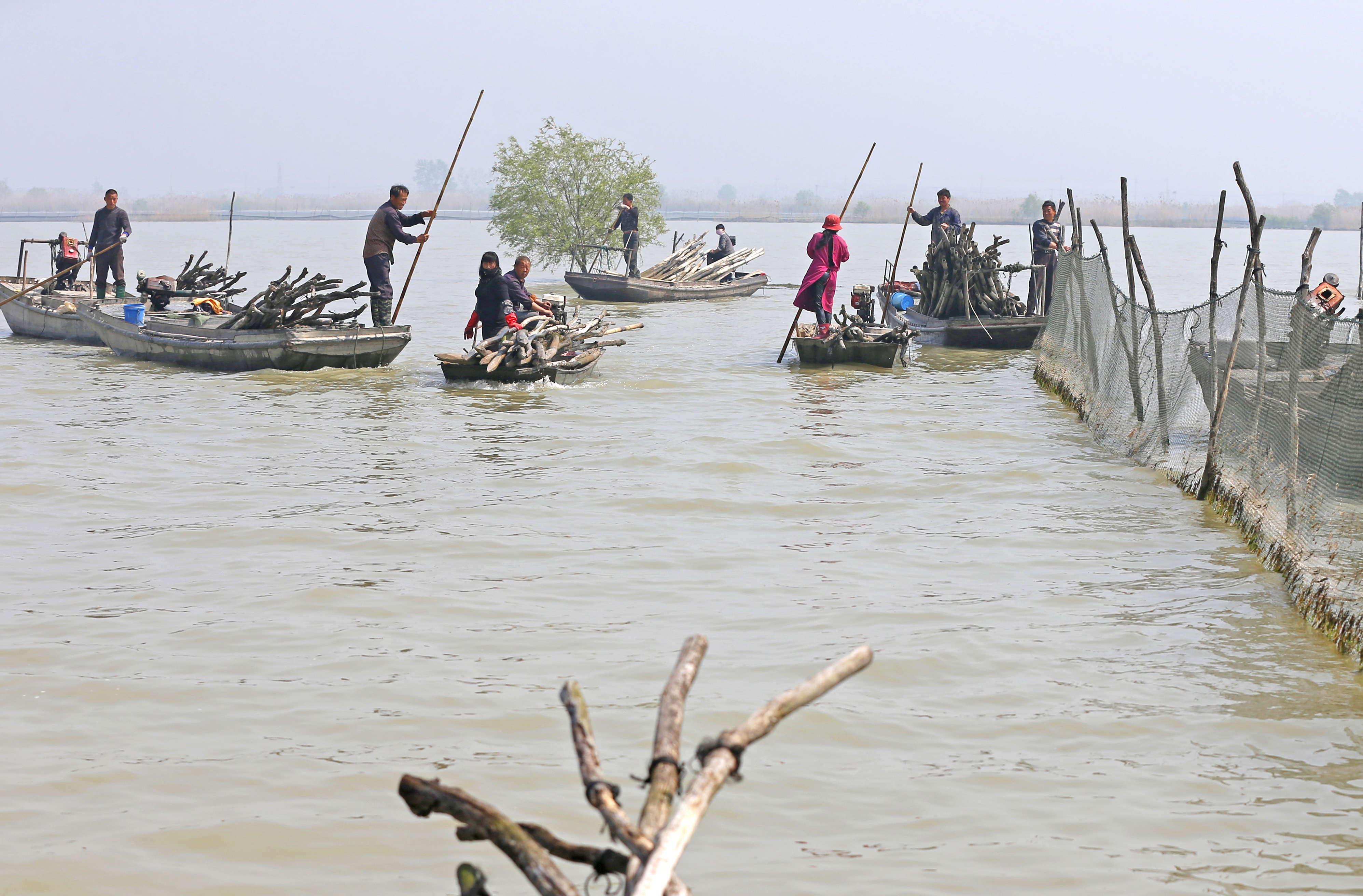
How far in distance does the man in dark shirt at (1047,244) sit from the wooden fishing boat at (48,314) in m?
13.2

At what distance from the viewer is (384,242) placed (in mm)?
17094

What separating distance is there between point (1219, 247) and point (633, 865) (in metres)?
10.1

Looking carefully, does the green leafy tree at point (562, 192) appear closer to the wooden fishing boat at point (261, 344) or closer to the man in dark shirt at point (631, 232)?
the man in dark shirt at point (631, 232)

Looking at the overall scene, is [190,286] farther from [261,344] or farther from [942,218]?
[942,218]

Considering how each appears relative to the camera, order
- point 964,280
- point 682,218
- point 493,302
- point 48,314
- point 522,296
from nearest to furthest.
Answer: point 493,302 → point 522,296 → point 964,280 → point 48,314 → point 682,218

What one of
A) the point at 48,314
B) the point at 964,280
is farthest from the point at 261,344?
the point at 964,280

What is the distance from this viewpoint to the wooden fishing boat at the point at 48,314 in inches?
811

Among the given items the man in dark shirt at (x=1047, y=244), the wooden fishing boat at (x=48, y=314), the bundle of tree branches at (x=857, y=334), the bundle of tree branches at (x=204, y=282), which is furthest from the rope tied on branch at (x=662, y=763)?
the wooden fishing boat at (x=48, y=314)

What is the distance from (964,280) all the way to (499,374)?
7.61 metres

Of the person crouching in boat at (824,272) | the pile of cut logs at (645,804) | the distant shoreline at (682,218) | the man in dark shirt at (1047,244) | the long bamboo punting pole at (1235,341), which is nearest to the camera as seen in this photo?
the pile of cut logs at (645,804)

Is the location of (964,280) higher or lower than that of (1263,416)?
higher

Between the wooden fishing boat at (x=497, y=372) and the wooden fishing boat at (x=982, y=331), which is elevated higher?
the wooden fishing boat at (x=982, y=331)

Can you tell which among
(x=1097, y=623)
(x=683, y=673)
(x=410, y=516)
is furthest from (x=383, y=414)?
(x=683, y=673)

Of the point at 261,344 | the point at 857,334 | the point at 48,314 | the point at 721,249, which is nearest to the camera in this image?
the point at 261,344
